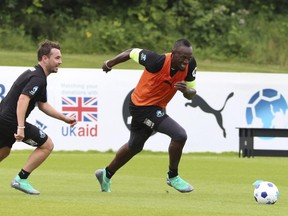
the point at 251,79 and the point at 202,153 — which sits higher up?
the point at 251,79

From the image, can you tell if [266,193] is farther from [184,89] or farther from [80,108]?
[80,108]

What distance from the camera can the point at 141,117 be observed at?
13680 mm

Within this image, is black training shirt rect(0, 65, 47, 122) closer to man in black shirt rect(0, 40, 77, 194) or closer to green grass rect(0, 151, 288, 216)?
man in black shirt rect(0, 40, 77, 194)

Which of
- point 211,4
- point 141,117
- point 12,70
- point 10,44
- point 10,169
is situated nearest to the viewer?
point 141,117

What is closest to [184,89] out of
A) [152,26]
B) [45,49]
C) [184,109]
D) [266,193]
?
[45,49]

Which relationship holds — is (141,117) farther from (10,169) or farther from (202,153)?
(202,153)

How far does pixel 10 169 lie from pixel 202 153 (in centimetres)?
773

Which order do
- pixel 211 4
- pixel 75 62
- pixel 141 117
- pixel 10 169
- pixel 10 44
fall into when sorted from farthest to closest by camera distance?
1. pixel 211 4
2. pixel 10 44
3. pixel 75 62
4. pixel 10 169
5. pixel 141 117

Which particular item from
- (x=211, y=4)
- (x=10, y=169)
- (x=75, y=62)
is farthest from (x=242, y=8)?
(x=10, y=169)

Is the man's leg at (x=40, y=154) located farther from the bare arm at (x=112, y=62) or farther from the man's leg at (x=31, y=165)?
the bare arm at (x=112, y=62)

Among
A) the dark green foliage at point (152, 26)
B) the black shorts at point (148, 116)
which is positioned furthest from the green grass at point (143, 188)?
the dark green foliage at point (152, 26)

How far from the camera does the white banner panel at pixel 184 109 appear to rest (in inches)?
967

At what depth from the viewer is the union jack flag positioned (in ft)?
80.0

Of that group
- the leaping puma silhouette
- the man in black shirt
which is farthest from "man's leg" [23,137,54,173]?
the leaping puma silhouette
